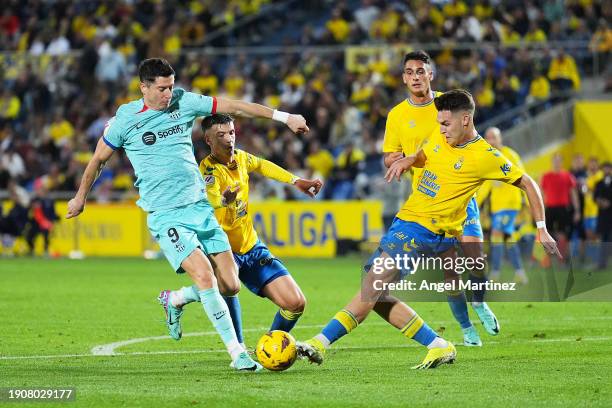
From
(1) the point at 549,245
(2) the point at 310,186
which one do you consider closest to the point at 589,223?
(2) the point at 310,186

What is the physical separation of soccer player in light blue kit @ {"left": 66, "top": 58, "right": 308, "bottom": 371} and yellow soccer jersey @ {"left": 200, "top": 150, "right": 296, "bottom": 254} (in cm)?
49

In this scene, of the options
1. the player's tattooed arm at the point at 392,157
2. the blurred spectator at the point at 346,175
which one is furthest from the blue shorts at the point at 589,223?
the player's tattooed arm at the point at 392,157

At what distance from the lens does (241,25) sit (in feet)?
110

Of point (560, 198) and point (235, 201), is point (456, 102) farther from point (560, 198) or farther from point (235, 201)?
point (560, 198)

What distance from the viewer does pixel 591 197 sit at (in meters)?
24.9

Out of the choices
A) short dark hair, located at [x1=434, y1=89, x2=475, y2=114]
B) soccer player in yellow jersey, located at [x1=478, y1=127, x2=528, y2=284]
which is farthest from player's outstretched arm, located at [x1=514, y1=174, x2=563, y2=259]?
soccer player in yellow jersey, located at [x1=478, y1=127, x2=528, y2=284]

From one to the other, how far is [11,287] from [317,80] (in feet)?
40.0

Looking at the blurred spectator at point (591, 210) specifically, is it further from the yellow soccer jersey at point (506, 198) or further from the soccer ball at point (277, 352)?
the soccer ball at point (277, 352)

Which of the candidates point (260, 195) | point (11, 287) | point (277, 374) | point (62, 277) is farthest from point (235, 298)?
point (260, 195)

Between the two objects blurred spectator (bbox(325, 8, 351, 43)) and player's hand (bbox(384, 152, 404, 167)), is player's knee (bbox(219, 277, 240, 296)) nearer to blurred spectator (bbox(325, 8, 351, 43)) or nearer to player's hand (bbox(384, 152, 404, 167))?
player's hand (bbox(384, 152, 404, 167))

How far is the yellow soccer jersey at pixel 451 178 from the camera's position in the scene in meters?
9.98

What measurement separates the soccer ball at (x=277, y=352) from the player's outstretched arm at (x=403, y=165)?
150 centimetres

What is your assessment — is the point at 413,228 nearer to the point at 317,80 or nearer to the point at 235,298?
the point at 235,298

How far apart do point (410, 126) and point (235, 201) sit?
1871mm
